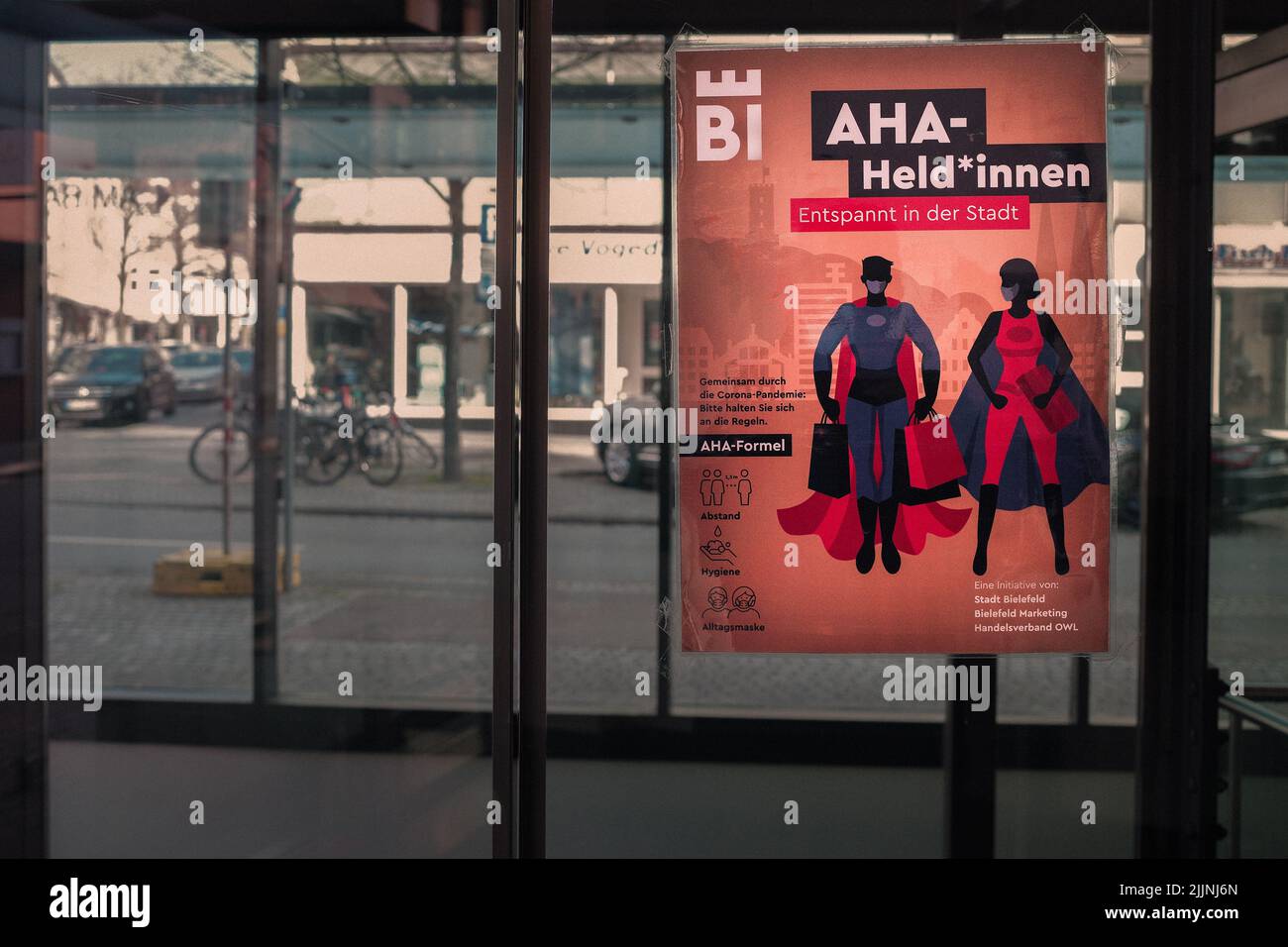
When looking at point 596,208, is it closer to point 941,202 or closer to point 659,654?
point 941,202

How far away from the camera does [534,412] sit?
3684mm

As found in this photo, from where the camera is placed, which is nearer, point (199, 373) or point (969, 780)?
point (969, 780)

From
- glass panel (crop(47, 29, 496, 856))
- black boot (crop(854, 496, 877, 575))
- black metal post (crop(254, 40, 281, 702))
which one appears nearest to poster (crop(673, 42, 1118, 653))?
black boot (crop(854, 496, 877, 575))

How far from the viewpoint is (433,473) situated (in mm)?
4008

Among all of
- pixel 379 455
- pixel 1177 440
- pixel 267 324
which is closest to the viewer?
pixel 1177 440

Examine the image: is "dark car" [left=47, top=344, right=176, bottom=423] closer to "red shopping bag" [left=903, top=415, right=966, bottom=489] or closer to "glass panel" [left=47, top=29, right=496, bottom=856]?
"glass panel" [left=47, top=29, right=496, bottom=856]

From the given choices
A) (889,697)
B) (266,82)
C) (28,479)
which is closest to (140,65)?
(266,82)

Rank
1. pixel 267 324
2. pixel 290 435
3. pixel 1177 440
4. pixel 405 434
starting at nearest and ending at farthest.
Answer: pixel 1177 440, pixel 405 434, pixel 267 324, pixel 290 435

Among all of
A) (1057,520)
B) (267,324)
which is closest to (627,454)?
(1057,520)

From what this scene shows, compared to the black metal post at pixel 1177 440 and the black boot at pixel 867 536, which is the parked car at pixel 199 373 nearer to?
the black boot at pixel 867 536

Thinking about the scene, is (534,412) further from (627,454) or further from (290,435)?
(290,435)

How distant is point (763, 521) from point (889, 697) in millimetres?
705

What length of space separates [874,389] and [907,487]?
13.1 inches

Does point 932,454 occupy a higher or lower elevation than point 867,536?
higher
